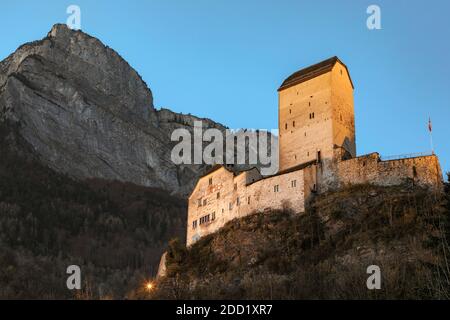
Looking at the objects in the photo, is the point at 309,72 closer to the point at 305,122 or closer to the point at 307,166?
the point at 305,122

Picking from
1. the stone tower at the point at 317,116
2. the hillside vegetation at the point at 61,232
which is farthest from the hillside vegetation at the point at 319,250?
the hillside vegetation at the point at 61,232

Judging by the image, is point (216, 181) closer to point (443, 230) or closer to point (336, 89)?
point (336, 89)

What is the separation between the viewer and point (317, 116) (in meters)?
84.1

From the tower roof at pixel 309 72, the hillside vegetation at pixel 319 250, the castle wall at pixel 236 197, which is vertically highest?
the tower roof at pixel 309 72

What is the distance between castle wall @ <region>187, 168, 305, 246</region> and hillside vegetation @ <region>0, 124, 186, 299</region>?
198ft

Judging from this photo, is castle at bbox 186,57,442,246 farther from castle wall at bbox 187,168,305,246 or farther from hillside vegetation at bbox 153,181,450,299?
hillside vegetation at bbox 153,181,450,299

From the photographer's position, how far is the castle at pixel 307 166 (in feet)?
247

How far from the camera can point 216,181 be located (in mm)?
88125

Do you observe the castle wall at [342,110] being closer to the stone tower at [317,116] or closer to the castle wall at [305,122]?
the stone tower at [317,116]

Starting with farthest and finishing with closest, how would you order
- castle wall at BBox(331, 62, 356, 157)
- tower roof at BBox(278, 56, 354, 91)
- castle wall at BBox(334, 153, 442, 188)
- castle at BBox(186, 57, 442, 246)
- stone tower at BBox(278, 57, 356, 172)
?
tower roof at BBox(278, 56, 354, 91) → castle wall at BBox(331, 62, 356, 157) → stone tower at BBox(278, 57, 356, 172) → castle at BBox(186, 57, 442, 246) → castle wall at BBox(334, 153, 442, 188)

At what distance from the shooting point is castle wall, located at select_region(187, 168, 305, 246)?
78688 mm

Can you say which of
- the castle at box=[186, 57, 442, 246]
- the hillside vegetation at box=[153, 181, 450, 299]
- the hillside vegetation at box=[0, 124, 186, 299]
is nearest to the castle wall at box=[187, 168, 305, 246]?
the castle at box=[186, 57, 442, 246]

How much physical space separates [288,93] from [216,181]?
543 inches
